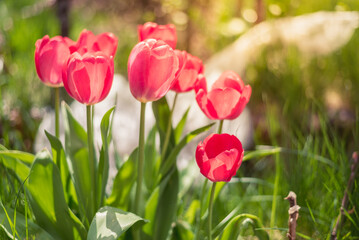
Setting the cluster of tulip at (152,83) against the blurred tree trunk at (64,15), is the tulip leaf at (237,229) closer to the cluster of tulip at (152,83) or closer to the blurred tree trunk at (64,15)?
the cluster of tulip at (152,83)

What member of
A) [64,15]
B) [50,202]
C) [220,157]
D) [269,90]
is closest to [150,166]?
[50,202]

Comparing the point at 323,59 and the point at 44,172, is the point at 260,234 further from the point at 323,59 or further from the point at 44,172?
the point at 323,59

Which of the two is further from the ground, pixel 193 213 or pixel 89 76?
pixel 89 76

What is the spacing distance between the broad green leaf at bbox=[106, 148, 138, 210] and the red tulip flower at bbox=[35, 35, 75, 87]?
0.68 ft

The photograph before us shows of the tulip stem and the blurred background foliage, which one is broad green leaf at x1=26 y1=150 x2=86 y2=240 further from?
the blurred background foliage

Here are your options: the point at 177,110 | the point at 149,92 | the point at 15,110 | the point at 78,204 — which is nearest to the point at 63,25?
the point at 15,110

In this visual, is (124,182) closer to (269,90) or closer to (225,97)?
(225,97)

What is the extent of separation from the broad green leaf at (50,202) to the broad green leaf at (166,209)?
0.54 ft

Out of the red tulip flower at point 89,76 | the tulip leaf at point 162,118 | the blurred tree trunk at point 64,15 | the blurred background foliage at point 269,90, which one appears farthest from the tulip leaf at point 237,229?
the blurred tree trunk at point 64,15

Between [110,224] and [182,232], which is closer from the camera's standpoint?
[110,224]

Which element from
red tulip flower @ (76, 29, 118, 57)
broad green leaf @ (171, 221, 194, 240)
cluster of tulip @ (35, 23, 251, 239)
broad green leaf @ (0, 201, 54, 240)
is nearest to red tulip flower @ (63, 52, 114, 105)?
cluster of tulip @ (35, 23, 251, 239)

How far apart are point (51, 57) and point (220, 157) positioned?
13.5 inches

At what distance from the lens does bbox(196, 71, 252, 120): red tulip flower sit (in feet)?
2.55

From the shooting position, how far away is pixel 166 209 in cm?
95
